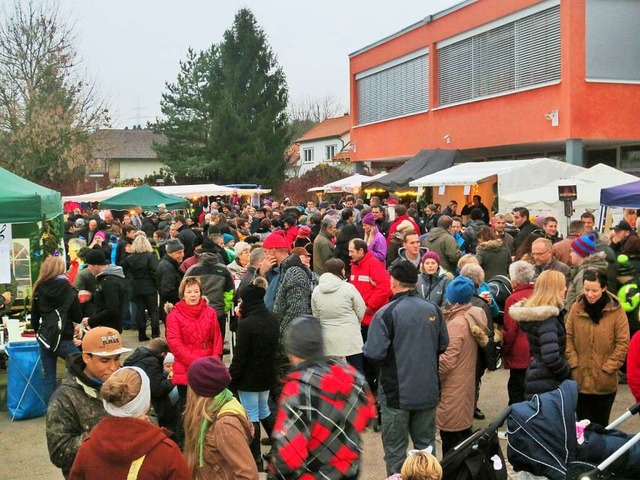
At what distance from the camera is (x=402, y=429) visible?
559cm

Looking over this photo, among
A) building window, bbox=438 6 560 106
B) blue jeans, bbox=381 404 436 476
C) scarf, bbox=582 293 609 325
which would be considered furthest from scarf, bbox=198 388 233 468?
building window, bbox=438 6 560 106

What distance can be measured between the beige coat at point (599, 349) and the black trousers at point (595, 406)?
0.07m

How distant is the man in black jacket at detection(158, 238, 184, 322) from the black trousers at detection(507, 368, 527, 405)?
4848mm

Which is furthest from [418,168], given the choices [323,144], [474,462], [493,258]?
[323,144]

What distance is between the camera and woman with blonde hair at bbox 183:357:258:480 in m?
4.00

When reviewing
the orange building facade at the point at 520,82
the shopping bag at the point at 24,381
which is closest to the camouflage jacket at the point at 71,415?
the shopping bag at the point at 24,381

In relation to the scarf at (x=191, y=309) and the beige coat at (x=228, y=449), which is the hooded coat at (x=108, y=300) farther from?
the beige coat at (x=228, y=449)

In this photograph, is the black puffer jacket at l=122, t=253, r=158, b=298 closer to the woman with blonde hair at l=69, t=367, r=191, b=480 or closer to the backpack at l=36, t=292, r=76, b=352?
the backpack at l=36, t=292, r=76, b=352

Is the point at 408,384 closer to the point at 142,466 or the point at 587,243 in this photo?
the point at 142,466

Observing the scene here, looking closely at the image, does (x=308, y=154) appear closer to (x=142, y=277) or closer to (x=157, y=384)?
(x=142, y=277)

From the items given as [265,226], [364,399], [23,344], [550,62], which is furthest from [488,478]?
[550,62]

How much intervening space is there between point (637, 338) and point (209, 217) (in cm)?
1183

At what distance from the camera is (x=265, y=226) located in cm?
1511

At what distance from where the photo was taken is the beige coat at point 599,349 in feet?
20.1
